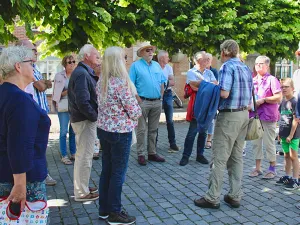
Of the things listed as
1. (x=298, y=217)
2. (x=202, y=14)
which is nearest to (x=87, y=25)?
(x=202, y=14)

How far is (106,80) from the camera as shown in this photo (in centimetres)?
374

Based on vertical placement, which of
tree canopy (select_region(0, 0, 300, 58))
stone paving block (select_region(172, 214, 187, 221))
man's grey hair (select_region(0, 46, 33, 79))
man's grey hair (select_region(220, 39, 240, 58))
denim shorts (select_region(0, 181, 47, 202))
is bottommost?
stone paving block (select_region(172, 214, 187, 221))

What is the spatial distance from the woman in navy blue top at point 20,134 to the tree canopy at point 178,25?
4.81 m

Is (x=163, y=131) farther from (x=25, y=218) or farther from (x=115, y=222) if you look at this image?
(x=25, y=218)

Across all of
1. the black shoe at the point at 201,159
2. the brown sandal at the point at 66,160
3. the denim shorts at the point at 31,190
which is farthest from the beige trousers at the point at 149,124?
the denim shorts at the point at 31,190

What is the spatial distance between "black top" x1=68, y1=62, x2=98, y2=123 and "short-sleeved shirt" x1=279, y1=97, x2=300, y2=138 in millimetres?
2858

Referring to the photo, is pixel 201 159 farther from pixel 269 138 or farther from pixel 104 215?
Answer: pixel 104 215

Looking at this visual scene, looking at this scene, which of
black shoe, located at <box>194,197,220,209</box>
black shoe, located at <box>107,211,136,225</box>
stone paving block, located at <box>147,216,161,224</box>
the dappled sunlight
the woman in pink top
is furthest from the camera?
the woman in pink top

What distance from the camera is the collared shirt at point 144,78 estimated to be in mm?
6434

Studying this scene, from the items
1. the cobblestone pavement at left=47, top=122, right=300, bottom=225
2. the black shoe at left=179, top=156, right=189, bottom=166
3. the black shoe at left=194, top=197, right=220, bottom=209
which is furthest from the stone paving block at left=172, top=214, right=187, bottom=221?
the black shoe at left=179, top=156, right=189, bottom=166

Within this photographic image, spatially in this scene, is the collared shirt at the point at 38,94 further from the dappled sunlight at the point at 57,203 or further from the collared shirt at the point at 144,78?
the collared shirt at the point at 144,78

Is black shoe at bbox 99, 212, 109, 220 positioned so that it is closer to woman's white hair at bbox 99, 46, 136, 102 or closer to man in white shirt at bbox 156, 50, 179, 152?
woman's white hair at bbox 99, 46, 136, 102

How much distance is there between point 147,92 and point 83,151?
2274mm

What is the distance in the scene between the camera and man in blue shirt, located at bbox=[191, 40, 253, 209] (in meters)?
4.22
